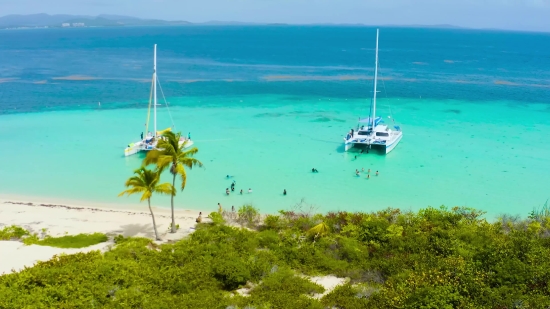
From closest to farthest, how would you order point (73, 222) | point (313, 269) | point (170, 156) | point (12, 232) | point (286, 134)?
point (313, 269)
point (170, 156)
point (12, 232)
point (73, 222)
point (286, 134)

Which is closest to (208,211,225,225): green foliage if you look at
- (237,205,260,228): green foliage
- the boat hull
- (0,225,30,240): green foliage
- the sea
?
(237,205,260,228): green foliage

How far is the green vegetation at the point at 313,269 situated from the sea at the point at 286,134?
7.02 meters

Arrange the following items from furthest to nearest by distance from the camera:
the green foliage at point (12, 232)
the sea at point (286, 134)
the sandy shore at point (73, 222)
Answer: the sea at point (286, 134), the green foliage at point (12, 232), the sandy shore at point (73, 222)

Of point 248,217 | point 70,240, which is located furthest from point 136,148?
point 248,217

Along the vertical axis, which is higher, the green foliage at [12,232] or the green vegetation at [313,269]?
the green vegetation at [313,269]

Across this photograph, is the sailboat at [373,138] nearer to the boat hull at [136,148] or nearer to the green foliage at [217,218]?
the boat hull at [136,148]

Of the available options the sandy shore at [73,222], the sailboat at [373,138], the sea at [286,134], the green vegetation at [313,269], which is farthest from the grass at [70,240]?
the sailboat at [373,138]

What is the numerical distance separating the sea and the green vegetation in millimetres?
7023

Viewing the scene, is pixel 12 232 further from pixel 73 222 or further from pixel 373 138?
pixel 373 138

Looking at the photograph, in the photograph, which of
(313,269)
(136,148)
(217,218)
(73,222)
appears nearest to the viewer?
(313,269)

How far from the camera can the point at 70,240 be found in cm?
2239

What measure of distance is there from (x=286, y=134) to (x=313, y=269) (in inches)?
1015

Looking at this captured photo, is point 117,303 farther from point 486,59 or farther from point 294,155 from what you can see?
point 486,59

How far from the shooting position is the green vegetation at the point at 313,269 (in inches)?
636
